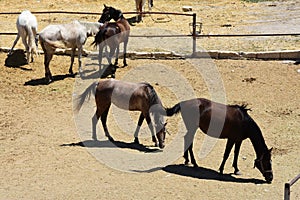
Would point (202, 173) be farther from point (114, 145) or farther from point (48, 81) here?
point (48, 81)

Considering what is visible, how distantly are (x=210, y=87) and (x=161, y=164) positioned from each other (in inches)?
162

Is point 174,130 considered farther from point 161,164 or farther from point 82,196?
point 82,196

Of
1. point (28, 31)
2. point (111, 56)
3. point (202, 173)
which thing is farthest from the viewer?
point (28, 31)

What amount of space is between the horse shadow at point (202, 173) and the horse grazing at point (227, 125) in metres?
0.10

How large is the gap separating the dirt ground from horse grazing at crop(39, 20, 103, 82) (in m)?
0.58

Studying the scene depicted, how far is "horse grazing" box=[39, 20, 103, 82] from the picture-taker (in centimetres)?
1326

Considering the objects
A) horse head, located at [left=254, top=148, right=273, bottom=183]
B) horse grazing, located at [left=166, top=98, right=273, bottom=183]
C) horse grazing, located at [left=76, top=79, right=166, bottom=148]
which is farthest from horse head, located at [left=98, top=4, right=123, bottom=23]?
horse head, located at [left=254, top=148, right=273, bottom=183]

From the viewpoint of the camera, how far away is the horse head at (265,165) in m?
8.48

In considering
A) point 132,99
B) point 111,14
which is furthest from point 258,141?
point 111,14

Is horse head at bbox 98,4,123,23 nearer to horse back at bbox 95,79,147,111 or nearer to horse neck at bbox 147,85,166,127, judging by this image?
horse back at bbox 95,79,147,111

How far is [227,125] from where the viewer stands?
8758 millimetres

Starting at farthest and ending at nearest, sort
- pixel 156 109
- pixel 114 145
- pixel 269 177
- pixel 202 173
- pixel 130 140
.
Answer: pixel 130 140
pixel 114 145
pixel 156 109
pixel 202 173
pixel 269 177

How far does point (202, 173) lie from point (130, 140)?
180 cm

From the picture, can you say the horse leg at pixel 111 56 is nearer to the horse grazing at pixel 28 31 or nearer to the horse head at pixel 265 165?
the horse grazing at pixel 28 31
